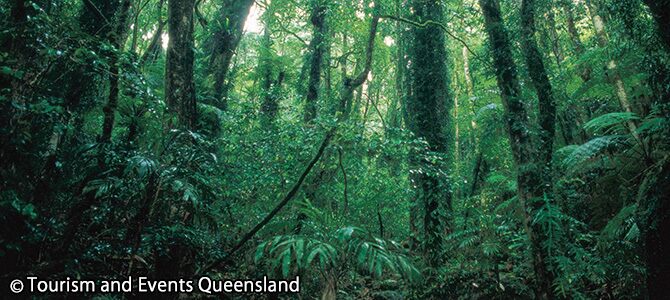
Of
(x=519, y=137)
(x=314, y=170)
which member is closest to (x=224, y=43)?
(x=314, y=170)

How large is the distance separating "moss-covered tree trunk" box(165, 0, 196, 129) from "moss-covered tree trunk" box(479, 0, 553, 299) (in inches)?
160

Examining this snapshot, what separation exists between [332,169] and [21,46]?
4129 millimetres

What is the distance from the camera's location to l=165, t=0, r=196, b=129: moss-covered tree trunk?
4902mm

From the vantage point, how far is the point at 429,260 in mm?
6305

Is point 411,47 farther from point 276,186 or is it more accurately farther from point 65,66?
point 65,66

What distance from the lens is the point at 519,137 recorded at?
4.89 metres

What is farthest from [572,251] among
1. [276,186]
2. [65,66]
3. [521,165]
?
[65,66]

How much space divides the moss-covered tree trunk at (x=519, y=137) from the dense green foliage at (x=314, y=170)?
0.03 metres

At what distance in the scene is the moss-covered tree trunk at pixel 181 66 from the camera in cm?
490
